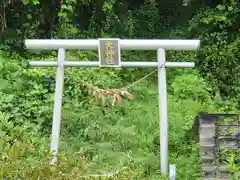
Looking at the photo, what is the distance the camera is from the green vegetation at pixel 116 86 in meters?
6.98

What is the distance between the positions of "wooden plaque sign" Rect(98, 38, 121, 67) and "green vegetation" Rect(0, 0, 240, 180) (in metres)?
0.42

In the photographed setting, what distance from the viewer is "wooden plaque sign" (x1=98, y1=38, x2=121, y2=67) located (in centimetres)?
663

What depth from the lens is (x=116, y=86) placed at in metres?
9.27

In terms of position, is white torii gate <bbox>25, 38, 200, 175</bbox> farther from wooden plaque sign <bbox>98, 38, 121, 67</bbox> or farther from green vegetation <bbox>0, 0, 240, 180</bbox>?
green vegetation <bbox>0, 0, 240, 180</bbox>

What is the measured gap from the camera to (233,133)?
6.30 m

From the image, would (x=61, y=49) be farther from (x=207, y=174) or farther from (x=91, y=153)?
(x=207, y=174)

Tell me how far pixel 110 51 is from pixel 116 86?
8.72 feet

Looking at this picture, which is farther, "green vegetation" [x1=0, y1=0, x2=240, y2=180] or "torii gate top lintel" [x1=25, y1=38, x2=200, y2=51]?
"green vegetation" [x1=0, y1=0, x2=240, y2=180]

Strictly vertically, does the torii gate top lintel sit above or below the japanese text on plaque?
above

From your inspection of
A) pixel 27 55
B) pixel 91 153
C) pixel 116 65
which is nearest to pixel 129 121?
pixel 91 153

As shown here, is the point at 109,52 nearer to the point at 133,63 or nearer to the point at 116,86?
the point at 133,63

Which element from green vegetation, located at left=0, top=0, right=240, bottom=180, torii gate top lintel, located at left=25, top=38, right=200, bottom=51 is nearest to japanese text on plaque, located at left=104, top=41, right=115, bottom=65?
torii gate top lintel, located at left=25, top=38, right=200, bottom=51

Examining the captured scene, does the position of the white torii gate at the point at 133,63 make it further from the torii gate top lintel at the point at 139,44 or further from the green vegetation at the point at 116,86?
the green vegetation at the point at 116,86

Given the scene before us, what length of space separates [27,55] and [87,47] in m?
3.77
